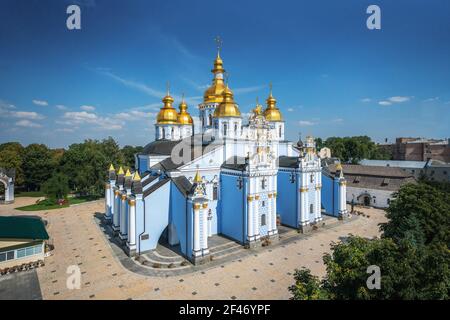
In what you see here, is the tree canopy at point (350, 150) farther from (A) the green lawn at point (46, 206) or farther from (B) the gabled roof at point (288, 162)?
(A) the green lawn at point (46, 206)

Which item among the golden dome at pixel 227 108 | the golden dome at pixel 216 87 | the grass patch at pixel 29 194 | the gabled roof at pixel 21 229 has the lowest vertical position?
the grass patch at pixel 29 194

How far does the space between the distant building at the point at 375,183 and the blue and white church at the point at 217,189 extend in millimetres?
7790

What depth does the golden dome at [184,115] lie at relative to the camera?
28062 millimetres

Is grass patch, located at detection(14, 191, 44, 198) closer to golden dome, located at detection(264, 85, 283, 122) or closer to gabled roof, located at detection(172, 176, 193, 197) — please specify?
gabled roof, located at detection(172, 176, 193, 197)

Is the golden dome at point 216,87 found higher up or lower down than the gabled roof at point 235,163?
higher up

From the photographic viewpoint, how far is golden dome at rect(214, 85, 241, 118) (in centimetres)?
2114

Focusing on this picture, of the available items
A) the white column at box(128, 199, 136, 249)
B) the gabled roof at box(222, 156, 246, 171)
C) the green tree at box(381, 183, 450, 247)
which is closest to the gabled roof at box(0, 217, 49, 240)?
the white column at box(128, 199, 136, 249)

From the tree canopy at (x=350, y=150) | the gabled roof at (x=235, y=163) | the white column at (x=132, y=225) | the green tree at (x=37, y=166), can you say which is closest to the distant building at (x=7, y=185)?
the green tree at (x=37, y=166)

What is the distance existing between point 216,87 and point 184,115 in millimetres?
5804

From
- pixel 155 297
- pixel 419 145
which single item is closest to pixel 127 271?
pixel 155 297

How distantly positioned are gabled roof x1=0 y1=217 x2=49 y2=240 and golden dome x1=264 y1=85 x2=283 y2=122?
22.4 metres

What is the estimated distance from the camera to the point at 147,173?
868 inches
